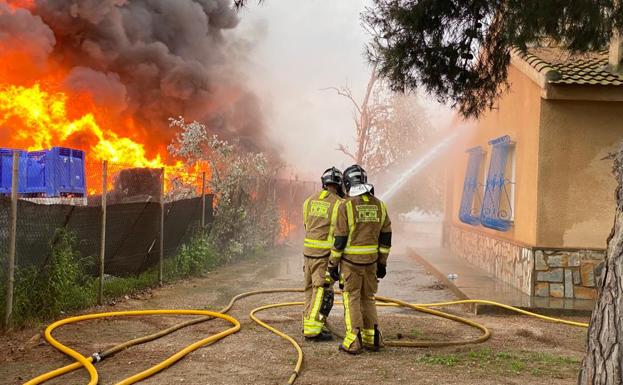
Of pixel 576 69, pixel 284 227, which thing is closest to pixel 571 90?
pixel 576 69

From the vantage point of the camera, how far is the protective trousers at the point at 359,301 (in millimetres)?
5957

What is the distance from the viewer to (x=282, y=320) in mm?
7500

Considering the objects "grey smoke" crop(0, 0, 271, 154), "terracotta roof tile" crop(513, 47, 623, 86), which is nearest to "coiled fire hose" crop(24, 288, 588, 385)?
"terracotta roof tile" crop(513, 47, 623, 86)

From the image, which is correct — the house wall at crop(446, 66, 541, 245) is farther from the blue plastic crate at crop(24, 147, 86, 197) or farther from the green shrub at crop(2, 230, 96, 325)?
the blue plastic crate at crop(24, 147, 86, 197)

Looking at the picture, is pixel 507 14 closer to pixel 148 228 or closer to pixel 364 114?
pixel 148 228

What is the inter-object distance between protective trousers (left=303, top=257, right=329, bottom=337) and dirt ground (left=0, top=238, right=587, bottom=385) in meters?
0.18

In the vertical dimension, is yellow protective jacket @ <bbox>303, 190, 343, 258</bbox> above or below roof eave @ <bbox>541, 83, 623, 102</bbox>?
below

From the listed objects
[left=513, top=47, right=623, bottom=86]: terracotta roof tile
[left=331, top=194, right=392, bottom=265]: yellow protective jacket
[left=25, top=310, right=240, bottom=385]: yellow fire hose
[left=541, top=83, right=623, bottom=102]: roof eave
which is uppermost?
[left=513, top=47, right=623, bottom=86]: terracotta roof tile

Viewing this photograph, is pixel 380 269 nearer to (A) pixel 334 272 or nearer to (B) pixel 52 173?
(A) pixel 334 272

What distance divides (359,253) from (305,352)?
1.06 meters

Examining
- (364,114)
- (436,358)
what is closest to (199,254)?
(436,358)

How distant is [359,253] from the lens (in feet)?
19.7

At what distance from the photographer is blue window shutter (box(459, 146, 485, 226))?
13944 mm

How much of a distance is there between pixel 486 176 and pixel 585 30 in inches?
275
